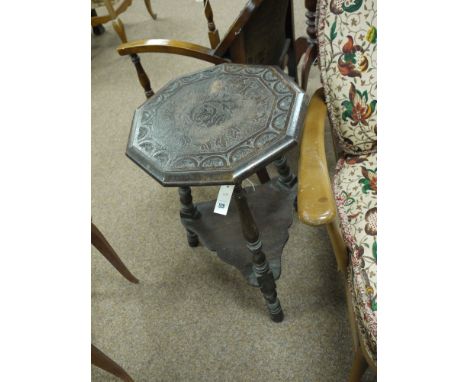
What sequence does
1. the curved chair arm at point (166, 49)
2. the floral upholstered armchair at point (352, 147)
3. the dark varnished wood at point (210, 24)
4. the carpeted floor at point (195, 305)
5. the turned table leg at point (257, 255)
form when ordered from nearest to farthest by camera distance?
1. the floral upholstered armchair at point (352, 147)
2. the turned table leg at point (257, 255)
3. the carpeted floor at point (195, 305)
4. the curved chair arm at point (166, 49)
5. the dark varnished wood at point (210, 24)

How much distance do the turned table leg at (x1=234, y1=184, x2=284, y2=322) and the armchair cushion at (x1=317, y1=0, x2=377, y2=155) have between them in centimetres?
33

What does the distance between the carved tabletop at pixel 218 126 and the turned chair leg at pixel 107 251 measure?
1.20ft

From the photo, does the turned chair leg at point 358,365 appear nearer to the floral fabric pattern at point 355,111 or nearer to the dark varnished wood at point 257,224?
the floral fabric pattern at point 355,111

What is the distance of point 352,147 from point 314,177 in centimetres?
28

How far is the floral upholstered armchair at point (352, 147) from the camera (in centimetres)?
77

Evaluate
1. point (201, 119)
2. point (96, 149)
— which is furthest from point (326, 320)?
point (96, 149)

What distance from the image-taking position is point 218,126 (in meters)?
0.87

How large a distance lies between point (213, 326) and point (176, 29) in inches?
82.7

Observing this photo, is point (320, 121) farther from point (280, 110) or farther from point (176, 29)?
point (176, 29)

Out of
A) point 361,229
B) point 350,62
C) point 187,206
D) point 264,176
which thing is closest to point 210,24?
point 264,176

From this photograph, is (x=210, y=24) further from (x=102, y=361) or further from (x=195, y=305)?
(x=102, y=361)

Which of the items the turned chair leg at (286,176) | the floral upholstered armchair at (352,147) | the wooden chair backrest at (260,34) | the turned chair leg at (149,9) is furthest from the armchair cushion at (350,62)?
the turned chair leg at (149,9)

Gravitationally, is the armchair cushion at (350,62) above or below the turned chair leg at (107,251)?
above

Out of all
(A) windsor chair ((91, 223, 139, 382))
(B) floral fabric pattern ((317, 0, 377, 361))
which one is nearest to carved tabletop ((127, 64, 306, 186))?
(B) floral fabric pattern ((317, 0, 377, 361))
